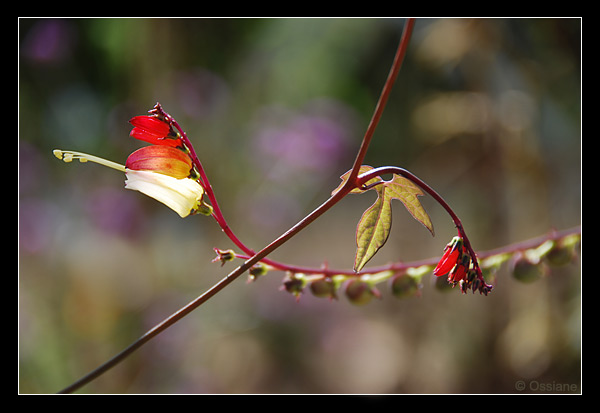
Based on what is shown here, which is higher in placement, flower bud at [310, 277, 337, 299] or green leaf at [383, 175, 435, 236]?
green leaf at [383, 175, 435, 236]

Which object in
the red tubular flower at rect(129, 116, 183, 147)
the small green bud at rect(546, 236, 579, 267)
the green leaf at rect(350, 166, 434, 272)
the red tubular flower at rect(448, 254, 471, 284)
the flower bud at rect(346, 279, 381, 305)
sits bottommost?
the flower bud at rect(346, 279, 381, 305)

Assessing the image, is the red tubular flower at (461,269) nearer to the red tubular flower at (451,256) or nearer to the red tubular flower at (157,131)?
the red tubular flower at (451,256)

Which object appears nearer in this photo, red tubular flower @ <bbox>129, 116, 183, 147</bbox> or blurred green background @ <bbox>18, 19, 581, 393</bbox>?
red tubular flower @ <bbox>129, 116, 183, 147</bbox>

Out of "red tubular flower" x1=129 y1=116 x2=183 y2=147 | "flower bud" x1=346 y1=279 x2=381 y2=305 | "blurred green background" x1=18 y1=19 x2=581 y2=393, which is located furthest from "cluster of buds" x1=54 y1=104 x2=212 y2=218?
"blurred green background" x1=18 y1=19 x2=581 y2=393

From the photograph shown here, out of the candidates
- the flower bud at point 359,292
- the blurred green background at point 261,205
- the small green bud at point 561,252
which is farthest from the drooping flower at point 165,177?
the blurred green background at point 261,205

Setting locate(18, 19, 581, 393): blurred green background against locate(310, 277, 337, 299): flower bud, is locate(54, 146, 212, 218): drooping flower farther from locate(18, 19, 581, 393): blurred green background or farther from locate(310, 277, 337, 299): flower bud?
locate(18, 19, 581, 393): blurred green background

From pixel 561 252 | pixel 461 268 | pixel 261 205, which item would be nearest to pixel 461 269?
pixel 461 268
